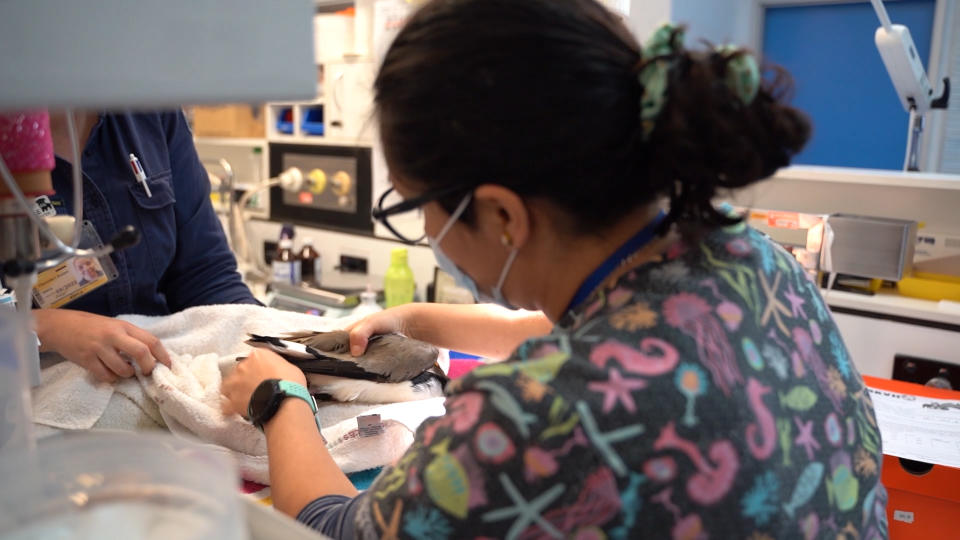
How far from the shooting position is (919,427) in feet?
4.91

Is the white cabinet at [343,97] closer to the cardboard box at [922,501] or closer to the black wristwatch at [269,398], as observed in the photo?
the black wristwatch at [269,398]

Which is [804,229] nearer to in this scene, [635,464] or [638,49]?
[638,49]

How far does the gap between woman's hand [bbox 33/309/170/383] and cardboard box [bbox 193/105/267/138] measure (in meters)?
2.30

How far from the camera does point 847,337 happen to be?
2195 mm

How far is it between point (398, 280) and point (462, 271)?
1792mm

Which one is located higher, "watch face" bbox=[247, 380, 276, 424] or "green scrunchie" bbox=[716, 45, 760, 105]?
"green scrunchie" bbox=[716, 45, 760, 105]

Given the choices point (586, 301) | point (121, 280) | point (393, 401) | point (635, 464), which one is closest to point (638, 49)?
point (586, 301)

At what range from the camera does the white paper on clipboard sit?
1402mm

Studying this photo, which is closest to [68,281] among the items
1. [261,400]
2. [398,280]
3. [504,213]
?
[261,400]

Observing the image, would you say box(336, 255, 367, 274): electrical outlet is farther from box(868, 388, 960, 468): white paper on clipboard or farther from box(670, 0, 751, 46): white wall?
box(868, 388, 960, 468): white paper on clipboard

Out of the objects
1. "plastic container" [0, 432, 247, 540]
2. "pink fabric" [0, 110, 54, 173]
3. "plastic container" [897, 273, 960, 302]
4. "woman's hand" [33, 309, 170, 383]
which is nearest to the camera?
"plastic container" [0, 432, 247, 540]

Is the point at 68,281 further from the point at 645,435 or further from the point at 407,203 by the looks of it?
the point at 645,435

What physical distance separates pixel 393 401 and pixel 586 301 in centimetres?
48

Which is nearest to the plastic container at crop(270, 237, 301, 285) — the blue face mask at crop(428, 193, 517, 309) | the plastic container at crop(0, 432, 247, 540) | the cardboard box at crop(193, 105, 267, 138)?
the cardboard box at crop(193, 105, 267, 138)
